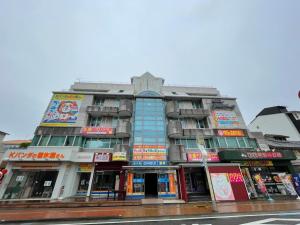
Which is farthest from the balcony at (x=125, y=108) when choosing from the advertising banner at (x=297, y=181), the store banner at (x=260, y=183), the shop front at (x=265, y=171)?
the advertising banner at (x=297, y=181)

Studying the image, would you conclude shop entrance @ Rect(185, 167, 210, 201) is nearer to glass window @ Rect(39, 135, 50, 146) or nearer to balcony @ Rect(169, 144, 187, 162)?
balcony @ Rect(169, 144, 187, 162)

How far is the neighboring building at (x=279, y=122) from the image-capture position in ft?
90.5

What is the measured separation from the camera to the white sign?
17.5 m

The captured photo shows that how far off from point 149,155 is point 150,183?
3.66 m

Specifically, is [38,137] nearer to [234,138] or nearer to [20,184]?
[20,184]

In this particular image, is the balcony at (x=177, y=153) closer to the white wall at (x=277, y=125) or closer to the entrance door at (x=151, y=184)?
the entrance door at (x=151, y=184)

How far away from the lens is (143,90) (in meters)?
24.7

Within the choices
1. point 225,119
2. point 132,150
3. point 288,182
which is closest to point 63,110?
point 132,150

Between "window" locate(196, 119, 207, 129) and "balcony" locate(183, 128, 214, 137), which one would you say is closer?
"balcony" locate(183, 128, 214, 137)

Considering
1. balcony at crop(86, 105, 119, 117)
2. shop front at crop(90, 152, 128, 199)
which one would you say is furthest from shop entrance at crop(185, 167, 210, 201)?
balcony at crop(86, 105, 119, 117)

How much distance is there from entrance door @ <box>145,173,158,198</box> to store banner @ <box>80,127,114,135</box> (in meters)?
7.81

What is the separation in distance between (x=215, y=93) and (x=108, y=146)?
20973 millimetres

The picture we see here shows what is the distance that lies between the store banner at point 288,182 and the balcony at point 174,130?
41.0 feet

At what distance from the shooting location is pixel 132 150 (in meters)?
19.2
